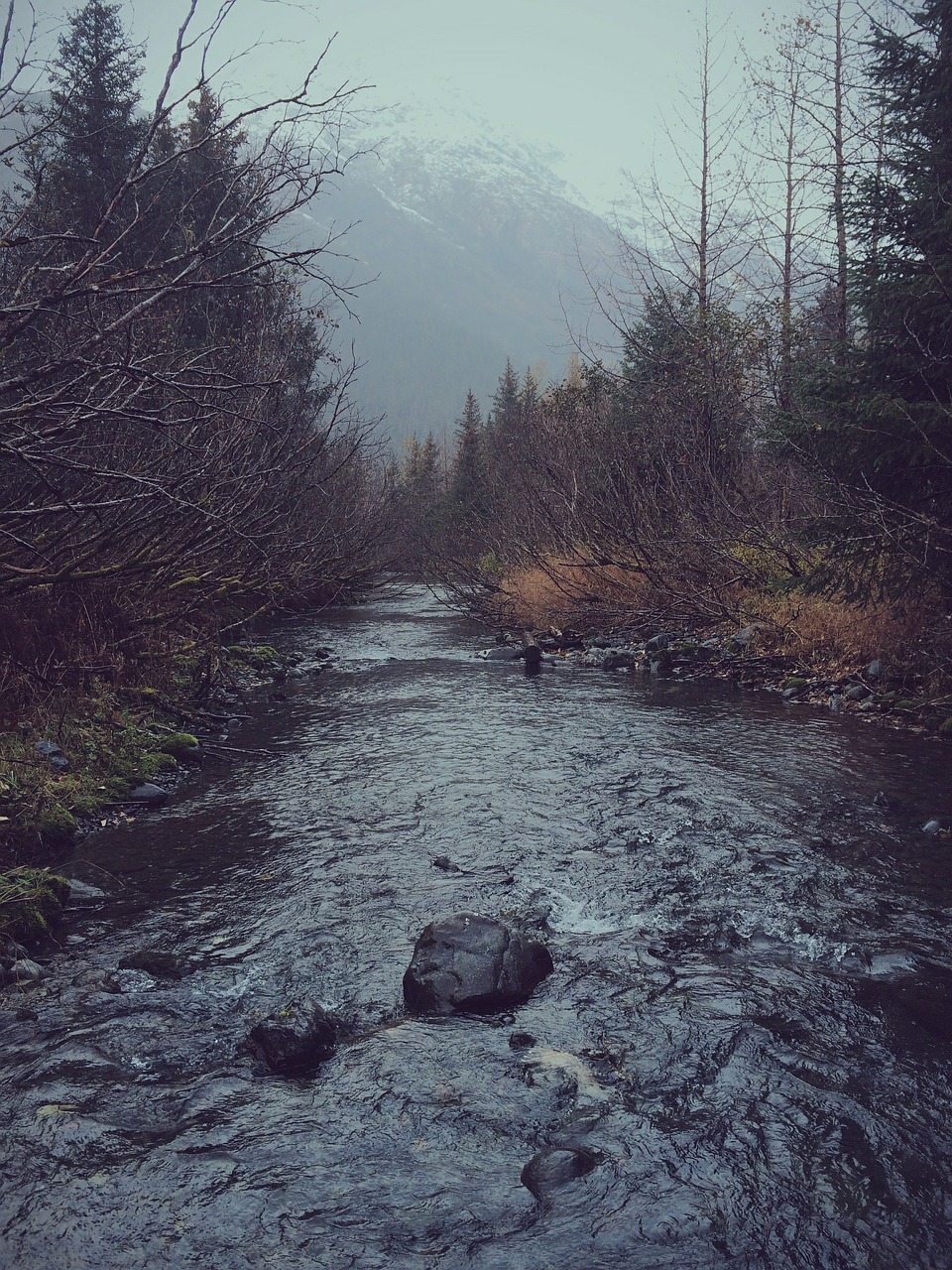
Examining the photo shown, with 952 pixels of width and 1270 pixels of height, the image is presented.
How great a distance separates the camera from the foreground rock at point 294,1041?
3.64 metres

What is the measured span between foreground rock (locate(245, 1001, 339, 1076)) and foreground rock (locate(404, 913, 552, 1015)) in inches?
19.9

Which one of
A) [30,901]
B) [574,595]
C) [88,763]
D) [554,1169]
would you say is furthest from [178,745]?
[574,595]

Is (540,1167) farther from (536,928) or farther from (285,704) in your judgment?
(285,704)

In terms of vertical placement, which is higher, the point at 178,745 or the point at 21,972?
the point at 178,745

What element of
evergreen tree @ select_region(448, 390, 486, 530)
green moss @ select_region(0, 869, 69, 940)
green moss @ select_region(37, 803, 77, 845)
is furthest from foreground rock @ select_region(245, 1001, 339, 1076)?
evergreen tree @ select_region(448, 390, 486, 530)

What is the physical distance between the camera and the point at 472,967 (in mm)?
4230

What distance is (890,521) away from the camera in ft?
28.9

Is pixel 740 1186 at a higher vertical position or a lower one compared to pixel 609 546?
lower

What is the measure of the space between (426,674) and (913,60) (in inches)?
360

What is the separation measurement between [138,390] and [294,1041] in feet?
9.61

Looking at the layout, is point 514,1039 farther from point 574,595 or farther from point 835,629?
point 574,595

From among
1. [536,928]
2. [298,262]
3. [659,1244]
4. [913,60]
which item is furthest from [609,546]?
[659,1244]

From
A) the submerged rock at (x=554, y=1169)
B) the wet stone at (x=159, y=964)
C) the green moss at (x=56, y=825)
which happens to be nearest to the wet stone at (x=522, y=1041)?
the submerged rock at (x=554, y=1169)

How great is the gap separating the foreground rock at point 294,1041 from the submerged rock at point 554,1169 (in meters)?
1.06
